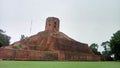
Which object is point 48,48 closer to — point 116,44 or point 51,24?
point 51,24

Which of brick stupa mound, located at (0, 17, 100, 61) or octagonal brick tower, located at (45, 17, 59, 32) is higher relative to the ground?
octagonal brick tower, located at (45, 17, 59, 32)

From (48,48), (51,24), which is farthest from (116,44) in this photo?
(51,24)

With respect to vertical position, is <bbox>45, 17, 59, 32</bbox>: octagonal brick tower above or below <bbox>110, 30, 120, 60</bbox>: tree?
above

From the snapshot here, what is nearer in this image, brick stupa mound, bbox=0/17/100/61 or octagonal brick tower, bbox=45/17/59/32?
brick stupa mound, bbox=0/17/100/61

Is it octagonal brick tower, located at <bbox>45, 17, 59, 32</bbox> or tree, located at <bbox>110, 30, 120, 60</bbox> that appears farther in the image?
octagonal brick tower, located at <bbox>45, 17, 59, 32</bbox>

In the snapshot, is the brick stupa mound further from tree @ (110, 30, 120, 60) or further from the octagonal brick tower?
tree @ (110, 30, 120, 60)

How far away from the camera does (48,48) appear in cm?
2150

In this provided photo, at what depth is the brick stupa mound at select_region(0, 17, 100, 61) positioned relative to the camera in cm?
1639

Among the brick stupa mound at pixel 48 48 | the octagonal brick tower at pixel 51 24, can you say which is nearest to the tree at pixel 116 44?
the brick stupa mound at pixel 48 48

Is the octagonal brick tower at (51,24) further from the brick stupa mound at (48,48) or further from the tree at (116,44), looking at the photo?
the tree at (116,44)

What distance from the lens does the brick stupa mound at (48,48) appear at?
16.4 meters

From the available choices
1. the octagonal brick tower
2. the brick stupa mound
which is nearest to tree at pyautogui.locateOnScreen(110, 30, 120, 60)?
the brick stupa mound

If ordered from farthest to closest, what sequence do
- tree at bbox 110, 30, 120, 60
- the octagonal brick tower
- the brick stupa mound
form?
the octagonal brick tower < tree at bbox 110, 30, 120, 60 < the brick stupa mound

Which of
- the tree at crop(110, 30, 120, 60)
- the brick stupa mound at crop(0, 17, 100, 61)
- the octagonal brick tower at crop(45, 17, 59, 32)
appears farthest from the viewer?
the octagonal brick tower at crop(45, 17, 59, 32)
